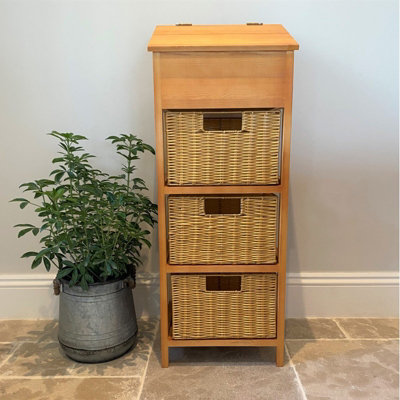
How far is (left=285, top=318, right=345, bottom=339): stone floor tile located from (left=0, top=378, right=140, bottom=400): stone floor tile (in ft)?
2.07

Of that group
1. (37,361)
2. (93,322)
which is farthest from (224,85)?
(37,361)

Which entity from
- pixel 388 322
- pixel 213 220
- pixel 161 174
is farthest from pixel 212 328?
pixel 388 322

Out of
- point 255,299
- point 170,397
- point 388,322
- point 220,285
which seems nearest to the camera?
point 170,397

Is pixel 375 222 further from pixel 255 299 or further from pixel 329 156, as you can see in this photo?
pixel 255 299

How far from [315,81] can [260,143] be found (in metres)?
0.50

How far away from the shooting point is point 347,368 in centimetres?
138

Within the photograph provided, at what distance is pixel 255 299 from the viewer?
1.37 metres

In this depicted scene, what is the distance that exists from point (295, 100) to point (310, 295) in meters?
0.78

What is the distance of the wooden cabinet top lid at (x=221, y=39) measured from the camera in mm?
1176

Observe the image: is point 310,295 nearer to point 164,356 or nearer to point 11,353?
point 164,356

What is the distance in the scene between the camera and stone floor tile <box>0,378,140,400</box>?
4.08ft

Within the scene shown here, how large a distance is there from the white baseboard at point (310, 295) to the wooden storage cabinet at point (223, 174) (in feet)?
1.26

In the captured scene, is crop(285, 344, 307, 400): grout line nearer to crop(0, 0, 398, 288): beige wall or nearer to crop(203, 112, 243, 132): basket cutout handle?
crop(0, 0, 398, 288): beige wall

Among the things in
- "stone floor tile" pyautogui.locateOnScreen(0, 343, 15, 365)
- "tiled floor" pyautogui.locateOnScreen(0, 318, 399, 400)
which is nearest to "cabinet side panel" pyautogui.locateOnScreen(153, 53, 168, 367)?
"tiled floor" pyautogui.locateOnScreen(0, 318, 399, 400)
